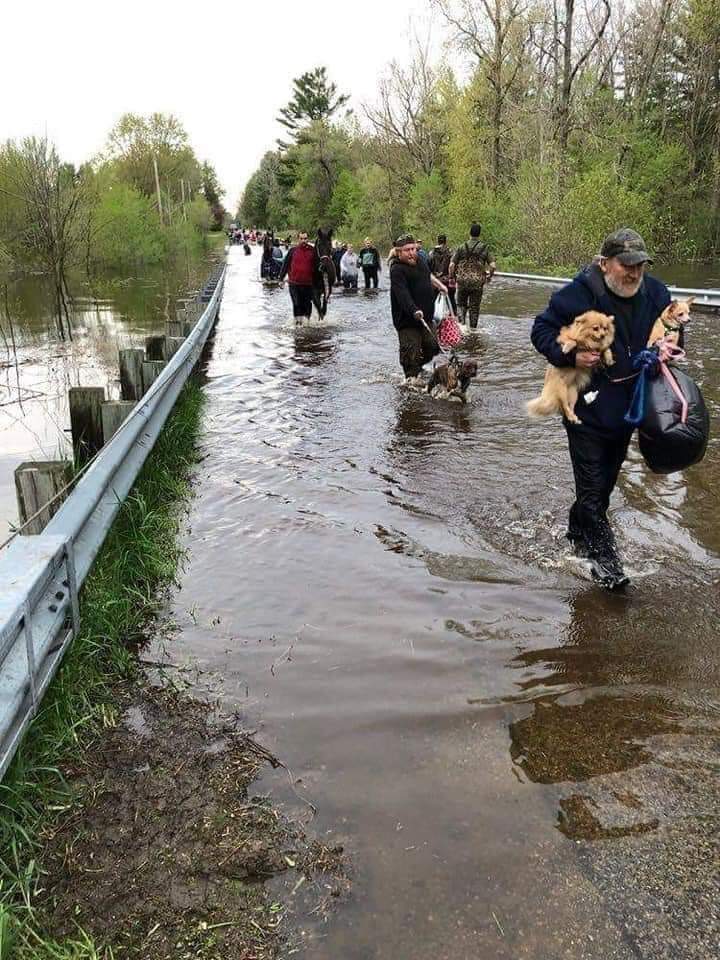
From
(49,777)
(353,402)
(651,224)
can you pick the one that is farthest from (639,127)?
(49,777)

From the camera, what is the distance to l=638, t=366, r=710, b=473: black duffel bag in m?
4.27

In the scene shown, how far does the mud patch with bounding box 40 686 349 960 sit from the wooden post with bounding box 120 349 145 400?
4.86m

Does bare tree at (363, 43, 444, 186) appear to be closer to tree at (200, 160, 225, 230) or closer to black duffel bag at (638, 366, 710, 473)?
black duffel bag at (638, 366, 710, 473)

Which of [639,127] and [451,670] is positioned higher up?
[639,127]

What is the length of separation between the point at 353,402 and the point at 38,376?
569 cm

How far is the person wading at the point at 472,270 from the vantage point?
14.4 m

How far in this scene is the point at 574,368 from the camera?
460 centimetres

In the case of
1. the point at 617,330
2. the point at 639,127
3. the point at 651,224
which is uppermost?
the point at 639,127

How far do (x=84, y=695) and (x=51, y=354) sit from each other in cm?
1212

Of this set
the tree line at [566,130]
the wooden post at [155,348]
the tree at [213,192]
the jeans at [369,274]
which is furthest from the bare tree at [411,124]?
the tree at [213,192]

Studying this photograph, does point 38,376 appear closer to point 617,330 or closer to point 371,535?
point 371,535

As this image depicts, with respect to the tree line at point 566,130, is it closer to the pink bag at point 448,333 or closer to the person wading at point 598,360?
the pink bag at point 448,333

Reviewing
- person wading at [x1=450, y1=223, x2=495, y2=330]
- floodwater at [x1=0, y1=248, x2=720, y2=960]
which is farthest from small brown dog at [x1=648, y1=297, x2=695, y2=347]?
person wading at [x1=450, y1=223, x2=495, y2=330]

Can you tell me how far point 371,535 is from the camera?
18.1 feet
